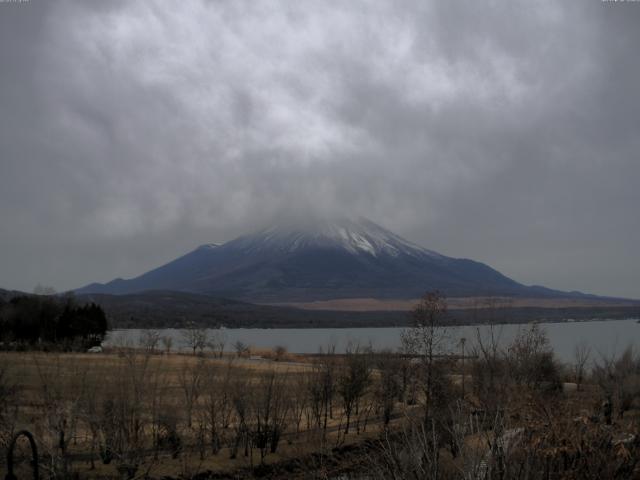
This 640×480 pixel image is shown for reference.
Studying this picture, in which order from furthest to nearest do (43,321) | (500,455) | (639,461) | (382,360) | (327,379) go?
(43,321)
(382,360)
(327,379)
(639,461)
(500,455)

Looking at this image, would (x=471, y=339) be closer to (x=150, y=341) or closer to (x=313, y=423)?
(x=313, y=423)

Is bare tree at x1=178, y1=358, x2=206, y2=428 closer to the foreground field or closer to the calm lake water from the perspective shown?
the foreground field

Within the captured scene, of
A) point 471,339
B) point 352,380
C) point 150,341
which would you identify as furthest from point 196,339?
point 352,380

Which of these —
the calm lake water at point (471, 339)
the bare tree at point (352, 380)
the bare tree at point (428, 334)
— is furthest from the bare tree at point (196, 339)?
the bare tree at point (428, 334)

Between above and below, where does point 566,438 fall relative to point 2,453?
above

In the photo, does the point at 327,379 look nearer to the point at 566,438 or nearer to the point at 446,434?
the point at 446,434

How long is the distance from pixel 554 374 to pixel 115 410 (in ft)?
91.9

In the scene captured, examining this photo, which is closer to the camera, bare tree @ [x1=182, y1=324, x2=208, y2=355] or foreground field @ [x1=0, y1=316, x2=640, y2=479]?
foreground field @ [x1=0, y1=316, x2=640, y2=479]

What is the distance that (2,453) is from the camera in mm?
16469

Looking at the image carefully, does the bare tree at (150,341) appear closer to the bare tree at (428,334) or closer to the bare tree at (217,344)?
the bare tree at (217,344)

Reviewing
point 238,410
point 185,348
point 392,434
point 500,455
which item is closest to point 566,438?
point 500,455

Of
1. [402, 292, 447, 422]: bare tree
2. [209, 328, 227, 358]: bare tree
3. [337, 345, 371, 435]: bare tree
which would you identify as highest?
[402, 292, 447, 422]: bare tree

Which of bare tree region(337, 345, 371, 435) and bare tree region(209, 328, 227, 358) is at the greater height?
bare tree region(337, 345, 371, 435)

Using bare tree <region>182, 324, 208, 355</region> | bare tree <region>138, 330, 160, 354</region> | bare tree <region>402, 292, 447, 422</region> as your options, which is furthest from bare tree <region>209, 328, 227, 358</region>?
bare tree <region>402, 292, 447, 422</region>
